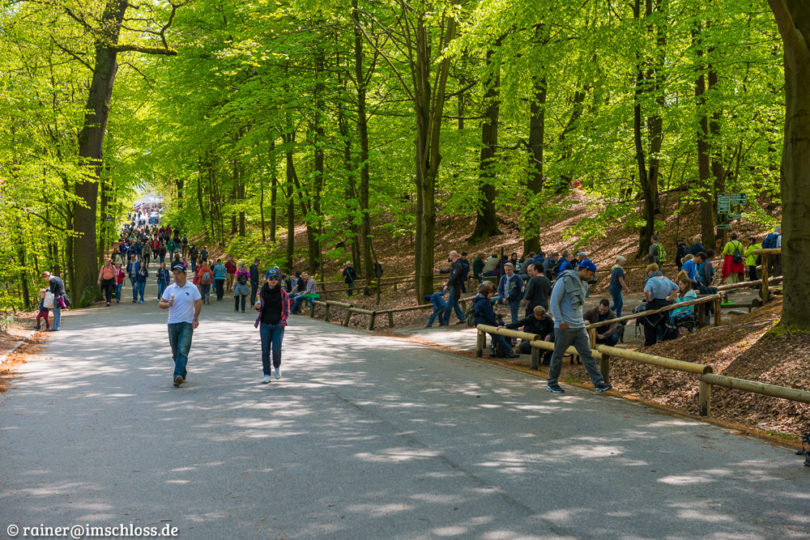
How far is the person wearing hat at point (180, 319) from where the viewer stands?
33.6ft

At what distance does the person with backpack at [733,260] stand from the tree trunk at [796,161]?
9.82 metres

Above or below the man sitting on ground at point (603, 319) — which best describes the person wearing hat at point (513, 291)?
above

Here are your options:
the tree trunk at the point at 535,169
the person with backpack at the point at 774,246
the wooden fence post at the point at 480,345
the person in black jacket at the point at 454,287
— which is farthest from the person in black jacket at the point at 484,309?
the tree trunk at the point at 535,169

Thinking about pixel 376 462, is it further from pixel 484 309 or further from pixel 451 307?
pixel 451 307

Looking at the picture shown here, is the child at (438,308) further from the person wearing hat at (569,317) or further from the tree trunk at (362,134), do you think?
the person wearing hat at (569,317)

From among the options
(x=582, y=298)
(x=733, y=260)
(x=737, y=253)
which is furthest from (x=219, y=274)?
(x=582, y=298)

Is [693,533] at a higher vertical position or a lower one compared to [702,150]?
lower

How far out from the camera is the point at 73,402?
29.9 feet

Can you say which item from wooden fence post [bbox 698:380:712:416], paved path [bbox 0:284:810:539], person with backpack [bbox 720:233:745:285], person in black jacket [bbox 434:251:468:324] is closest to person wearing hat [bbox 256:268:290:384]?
paved path [bbox 0:284:810:539]

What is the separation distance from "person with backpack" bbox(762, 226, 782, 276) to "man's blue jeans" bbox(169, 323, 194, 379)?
15.5 meters

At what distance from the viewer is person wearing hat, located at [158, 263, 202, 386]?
10.2 meters

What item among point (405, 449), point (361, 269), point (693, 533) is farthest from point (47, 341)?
point (361, 269)

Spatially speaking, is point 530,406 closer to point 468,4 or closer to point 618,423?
Result: point 618,423

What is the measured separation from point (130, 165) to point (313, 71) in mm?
13373
